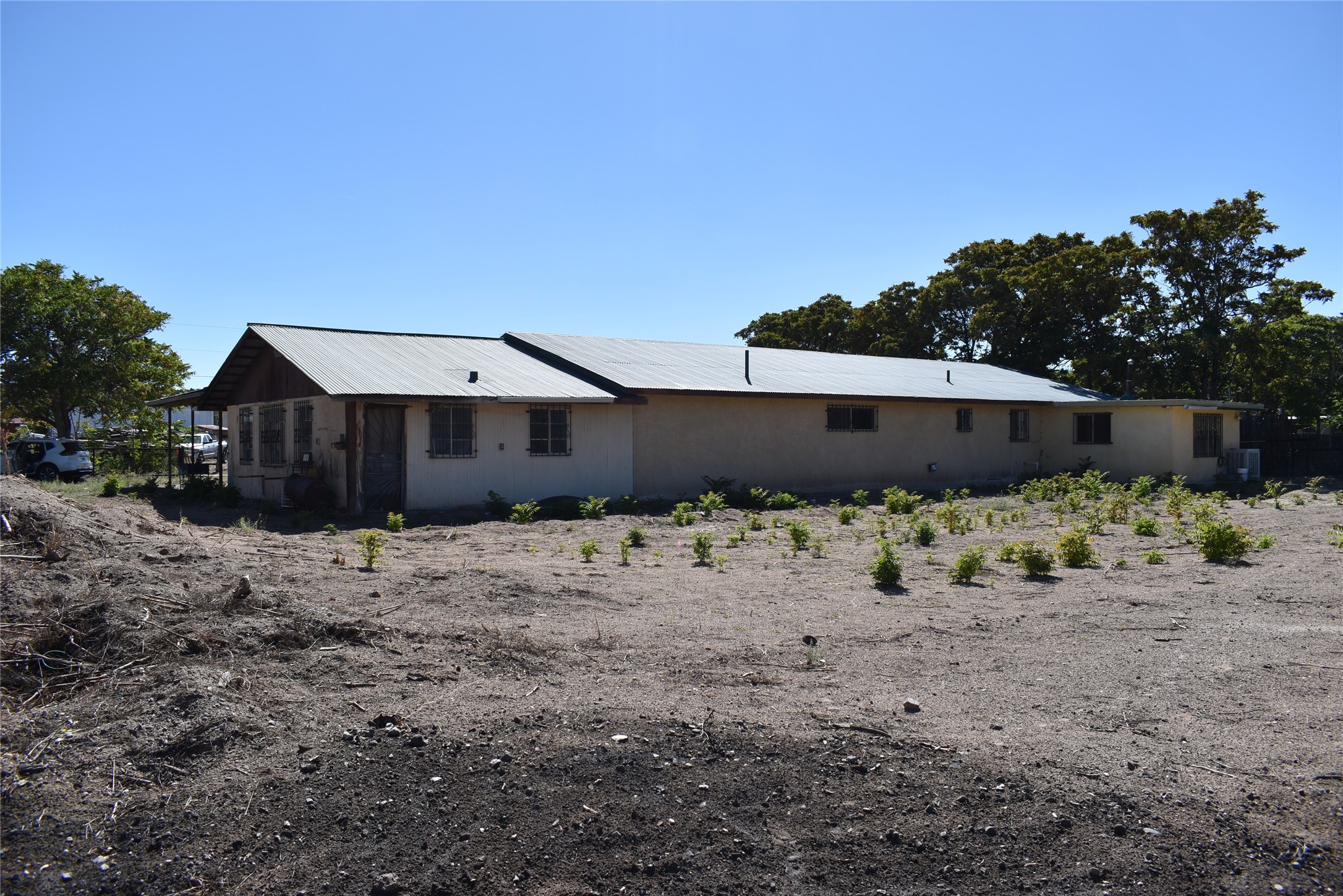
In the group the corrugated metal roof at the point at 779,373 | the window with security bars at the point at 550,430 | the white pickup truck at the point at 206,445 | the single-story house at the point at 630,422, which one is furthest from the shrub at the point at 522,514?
the white pickup truck at the point at 206,445

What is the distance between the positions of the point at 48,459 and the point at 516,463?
15.6m

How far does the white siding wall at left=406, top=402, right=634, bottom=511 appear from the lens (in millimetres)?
17312

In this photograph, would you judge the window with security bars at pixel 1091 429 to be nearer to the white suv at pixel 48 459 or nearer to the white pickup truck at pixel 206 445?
the white pickup truck at pixel 206 445

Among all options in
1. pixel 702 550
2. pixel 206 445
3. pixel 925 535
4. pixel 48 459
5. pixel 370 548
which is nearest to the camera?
pixel 370 548

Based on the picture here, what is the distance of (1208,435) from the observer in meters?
26.4

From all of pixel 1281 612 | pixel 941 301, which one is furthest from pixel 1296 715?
pixel 941 301

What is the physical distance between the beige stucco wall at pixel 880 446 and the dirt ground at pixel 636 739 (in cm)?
1230

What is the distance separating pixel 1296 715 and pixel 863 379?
20.6 metres

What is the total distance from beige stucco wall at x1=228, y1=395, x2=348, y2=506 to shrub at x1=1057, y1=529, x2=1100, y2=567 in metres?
12.2

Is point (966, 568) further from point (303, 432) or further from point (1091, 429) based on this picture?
point (1091, 429)

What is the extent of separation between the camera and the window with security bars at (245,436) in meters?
21.2

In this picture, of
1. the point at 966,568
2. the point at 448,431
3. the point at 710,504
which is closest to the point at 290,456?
the point at 448,431

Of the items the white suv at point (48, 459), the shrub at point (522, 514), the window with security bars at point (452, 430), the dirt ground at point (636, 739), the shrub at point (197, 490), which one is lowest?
the dirt ground at point (636, 739)

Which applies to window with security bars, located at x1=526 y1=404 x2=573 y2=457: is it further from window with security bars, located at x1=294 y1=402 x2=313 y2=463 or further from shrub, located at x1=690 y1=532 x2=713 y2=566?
shrub, located at x1=690 y1=532 x2=713 y2=566
